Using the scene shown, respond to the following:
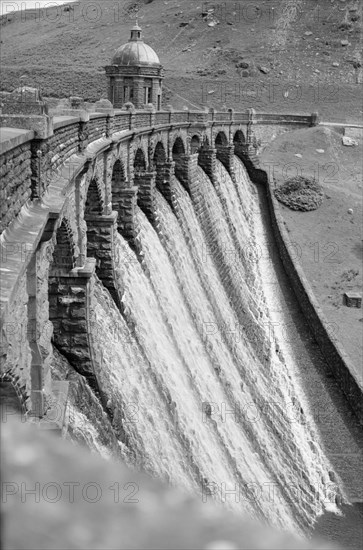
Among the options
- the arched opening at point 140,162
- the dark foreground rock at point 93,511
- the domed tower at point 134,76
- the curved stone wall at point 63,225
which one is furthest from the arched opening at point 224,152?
the dark foreground rock at point 93,511

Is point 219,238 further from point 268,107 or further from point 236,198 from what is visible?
point 268,107

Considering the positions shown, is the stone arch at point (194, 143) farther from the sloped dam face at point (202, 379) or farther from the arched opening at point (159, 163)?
the arched opening at point (159, 163)

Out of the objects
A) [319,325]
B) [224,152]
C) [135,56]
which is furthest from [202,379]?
[135,56]

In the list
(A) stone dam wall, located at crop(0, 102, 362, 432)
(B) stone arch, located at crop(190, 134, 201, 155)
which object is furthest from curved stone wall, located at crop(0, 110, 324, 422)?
(B) stone arch, located at crop(190, 134, 201, 155)

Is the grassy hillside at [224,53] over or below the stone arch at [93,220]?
below

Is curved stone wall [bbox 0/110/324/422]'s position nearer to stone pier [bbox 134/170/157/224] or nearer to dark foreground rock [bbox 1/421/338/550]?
stone pier [bbox 134/170/157/224]

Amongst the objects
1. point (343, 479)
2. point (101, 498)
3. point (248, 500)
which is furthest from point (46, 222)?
point (343, 479)
